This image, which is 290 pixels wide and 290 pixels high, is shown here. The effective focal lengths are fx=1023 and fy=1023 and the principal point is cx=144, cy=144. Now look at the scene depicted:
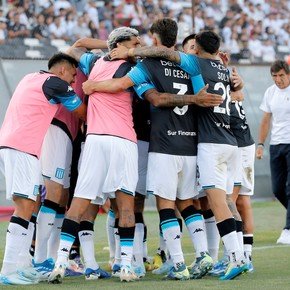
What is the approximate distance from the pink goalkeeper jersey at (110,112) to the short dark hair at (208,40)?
751mm

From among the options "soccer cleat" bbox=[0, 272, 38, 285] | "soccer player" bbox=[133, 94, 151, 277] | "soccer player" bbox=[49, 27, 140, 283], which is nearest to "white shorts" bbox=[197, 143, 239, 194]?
"soccer player" bbox=[49, 27, 140, 283]

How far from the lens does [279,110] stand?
43.8ft

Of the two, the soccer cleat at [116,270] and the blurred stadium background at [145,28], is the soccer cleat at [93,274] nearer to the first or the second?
the soccer cleat at [116,270]

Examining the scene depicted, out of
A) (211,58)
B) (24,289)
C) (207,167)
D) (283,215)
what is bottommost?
(283,215)

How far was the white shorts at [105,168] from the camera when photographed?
30.2 feet

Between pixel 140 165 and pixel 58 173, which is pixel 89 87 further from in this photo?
pixel 140 165

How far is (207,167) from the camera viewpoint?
927cm

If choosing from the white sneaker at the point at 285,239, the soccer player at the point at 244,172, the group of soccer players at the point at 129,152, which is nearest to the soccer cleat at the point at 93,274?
the group of soccer players at the point at 129,152

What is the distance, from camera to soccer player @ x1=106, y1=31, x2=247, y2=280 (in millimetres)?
9180

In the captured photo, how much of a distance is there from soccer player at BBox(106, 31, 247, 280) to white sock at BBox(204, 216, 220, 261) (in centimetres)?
85

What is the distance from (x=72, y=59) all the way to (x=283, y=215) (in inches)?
320

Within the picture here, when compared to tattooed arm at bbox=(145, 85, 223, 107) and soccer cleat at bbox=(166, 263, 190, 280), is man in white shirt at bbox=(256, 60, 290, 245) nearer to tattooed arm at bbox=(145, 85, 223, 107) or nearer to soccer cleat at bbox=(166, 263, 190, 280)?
tattooed arm at bbox=(145, 85, 223, 107)

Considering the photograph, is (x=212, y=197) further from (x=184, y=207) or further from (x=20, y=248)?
(x=20, y=248)

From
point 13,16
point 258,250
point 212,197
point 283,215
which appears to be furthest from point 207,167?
point 13,16
